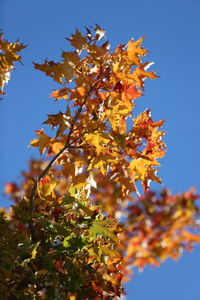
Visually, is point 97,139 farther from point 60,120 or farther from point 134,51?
point 134,51

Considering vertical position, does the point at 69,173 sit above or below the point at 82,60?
below

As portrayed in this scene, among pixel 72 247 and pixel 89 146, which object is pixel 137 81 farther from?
pixel 72 247

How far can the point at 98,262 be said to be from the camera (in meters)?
3.55

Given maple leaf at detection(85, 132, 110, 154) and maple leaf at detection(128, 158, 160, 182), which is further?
maple leaf at detection(128, 158, 160, 182)

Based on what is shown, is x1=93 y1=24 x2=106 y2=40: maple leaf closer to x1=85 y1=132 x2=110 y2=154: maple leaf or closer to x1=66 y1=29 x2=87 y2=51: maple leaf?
x1=66 y1=29 x2=87 y2=51: maple leaf

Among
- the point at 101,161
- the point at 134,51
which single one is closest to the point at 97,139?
the point at 101,161

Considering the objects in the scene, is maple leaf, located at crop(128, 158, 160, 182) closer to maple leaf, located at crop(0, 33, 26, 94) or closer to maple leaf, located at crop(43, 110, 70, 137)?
maple leaf, located at crop(43, 110, 70, 137)

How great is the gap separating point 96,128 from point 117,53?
0.69 meters

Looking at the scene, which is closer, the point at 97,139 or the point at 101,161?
the point at 97,139

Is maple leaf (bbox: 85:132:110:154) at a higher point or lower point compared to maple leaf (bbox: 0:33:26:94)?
lower

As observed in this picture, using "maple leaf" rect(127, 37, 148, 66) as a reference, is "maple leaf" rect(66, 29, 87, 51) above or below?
above

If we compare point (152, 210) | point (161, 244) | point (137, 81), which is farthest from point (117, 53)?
point (161, 244)

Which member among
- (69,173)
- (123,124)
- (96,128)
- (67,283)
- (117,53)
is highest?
(117,53)

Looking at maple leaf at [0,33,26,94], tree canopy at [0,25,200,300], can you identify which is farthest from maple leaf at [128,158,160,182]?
maple leaf at [0,33,26,94]
